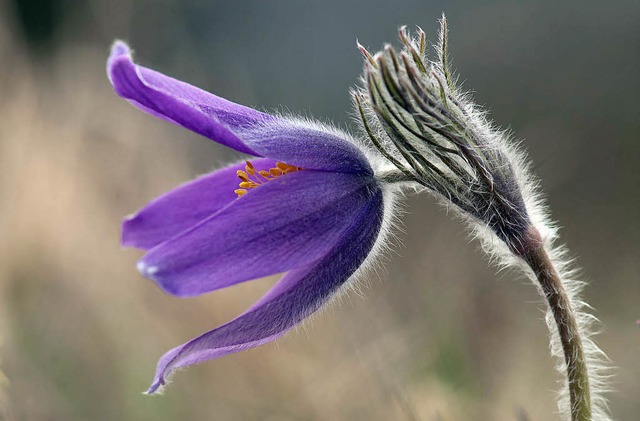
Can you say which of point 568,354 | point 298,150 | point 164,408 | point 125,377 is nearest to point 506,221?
point 568,354

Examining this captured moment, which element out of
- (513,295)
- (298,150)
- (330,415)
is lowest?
(330,415)

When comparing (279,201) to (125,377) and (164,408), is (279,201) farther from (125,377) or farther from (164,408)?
(125,377)

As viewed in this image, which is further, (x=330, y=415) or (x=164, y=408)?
(x=164, y=408)

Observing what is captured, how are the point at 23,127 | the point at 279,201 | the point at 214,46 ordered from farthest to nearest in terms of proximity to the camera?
the point at 214,46 < the point at 23,127 < the point at 279,201

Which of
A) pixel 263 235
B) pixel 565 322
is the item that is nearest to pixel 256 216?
pixel 263 235

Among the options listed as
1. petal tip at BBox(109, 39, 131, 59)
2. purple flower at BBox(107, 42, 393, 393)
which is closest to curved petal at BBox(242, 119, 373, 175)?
purple flower at BBox(107, 42, 393, 393)

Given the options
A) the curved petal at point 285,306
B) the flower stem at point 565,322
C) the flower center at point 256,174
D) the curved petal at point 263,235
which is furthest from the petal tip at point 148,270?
the flower stem at point 565,322

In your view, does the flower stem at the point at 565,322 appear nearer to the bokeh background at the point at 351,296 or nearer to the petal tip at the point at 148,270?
the bokeh background at the point at 351,296

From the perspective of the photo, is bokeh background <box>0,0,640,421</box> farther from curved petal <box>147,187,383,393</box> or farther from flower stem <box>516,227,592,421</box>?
flower stem <box>516,227,592,421</box>
